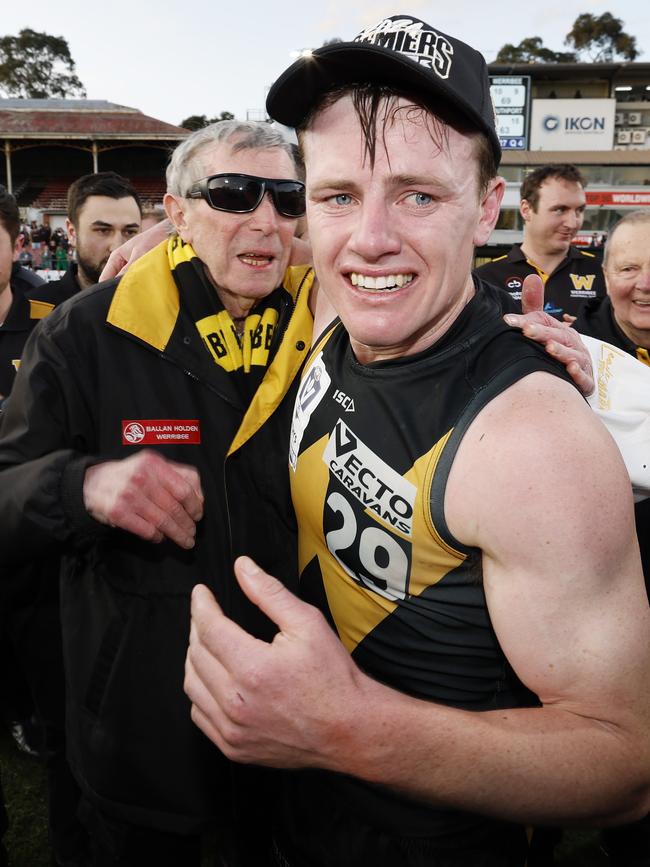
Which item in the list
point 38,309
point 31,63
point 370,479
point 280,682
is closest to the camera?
point 280,682

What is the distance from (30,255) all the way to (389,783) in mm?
24818

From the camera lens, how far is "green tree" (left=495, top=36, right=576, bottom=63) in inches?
2608

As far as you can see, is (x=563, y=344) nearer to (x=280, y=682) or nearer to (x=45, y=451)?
(x=280, y=682)

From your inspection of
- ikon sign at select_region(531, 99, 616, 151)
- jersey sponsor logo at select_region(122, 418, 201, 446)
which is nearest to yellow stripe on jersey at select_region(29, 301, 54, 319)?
jersey sponsor logo at select_region(122, 418, 201, 446)

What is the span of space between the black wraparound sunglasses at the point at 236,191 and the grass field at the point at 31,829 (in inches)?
109

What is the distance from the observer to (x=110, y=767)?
202cm

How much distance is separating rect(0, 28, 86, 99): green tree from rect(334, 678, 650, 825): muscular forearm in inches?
3006

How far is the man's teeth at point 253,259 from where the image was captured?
7.62 ft

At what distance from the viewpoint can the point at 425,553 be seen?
1370mm

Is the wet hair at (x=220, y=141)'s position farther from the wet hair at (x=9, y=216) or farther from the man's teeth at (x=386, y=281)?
the wet hair at (x=9, y=216)

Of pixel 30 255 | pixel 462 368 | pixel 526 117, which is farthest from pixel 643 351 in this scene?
pixel 526 117

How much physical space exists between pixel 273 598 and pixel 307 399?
817 millimetres

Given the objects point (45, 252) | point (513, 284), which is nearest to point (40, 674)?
point (513, 284)

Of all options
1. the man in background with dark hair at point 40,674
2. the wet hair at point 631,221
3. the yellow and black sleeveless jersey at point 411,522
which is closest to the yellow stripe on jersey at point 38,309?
the man in background with dark hair at point 40,674
